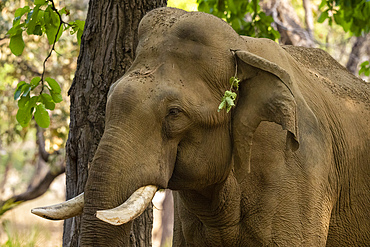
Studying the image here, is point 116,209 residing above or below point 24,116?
above

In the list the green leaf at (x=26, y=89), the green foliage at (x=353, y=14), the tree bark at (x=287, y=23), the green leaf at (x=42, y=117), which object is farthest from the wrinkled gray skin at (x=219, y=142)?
the tree bark at (x=287, y=23)

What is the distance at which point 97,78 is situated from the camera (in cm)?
504

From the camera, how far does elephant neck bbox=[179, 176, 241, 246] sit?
12.4 ft

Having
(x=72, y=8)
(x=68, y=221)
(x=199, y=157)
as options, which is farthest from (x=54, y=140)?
(x=199, y=157)

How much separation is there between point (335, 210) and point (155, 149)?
59.2 inches

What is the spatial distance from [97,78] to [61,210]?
1955 mm

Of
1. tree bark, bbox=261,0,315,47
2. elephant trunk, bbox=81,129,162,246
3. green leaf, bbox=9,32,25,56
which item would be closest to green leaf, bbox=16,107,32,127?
green leaf, bbox=9,32,25,56

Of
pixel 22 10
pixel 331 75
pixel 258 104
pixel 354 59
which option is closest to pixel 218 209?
pixel 258 104

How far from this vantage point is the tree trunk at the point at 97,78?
5016 millimetres

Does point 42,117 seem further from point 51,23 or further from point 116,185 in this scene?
point 116,185

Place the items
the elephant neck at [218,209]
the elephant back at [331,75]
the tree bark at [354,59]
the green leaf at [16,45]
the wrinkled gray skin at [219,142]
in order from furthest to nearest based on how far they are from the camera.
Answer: the tree bark at [354,59], the green leaf at [16,45], the elephant back at [331,75], the elephant neck at [218,209], the wrinkled gray skin at [219,142]

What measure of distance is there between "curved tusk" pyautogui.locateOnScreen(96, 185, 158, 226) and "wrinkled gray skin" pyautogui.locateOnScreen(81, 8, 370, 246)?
0.19 ft

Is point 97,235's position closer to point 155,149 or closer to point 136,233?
point 155,149

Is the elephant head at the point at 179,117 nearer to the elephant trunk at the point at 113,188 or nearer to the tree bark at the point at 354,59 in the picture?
the elephant trunk at the point at 113,188
